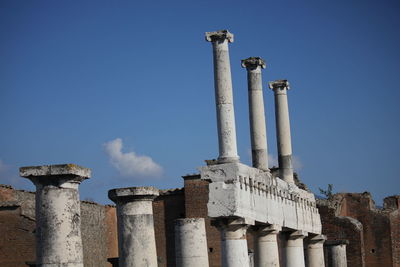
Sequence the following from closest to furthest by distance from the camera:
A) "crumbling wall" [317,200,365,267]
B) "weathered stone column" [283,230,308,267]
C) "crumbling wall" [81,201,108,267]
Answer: "weathered stone column" [283,230,308,267] → "crumbling wall" [317,200,365,267] → "crumbling wall" [81,201,108,267]

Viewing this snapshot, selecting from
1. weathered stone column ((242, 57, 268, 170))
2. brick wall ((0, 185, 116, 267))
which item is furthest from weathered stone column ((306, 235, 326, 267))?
brick wall ((0, 185, 116, 267))

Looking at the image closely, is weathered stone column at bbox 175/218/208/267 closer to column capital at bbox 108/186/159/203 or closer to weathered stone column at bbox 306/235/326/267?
weathered stone column at bbox 306/235/326/267

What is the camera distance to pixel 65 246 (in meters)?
11.3

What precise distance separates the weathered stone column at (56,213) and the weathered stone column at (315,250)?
11818 millimetres

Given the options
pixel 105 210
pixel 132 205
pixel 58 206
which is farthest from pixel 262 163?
pixel 105 210

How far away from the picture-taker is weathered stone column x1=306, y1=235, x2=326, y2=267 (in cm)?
2217

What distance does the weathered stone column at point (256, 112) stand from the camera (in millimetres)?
17859

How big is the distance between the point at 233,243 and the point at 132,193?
Result: 2.10 metres

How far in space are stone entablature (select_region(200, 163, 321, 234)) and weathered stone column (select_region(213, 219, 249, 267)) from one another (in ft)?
0.67

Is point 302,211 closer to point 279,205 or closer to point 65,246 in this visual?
point 279,205

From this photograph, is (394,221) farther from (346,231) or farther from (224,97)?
(224,97)

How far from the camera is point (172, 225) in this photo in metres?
32.2

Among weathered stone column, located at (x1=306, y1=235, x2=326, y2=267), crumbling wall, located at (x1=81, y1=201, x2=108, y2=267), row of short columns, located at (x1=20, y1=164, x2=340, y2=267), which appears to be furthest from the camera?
crumbling wall, located at (x1=81, y1=201, x2=108, y2=267)

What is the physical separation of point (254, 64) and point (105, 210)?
16427 millimetres
